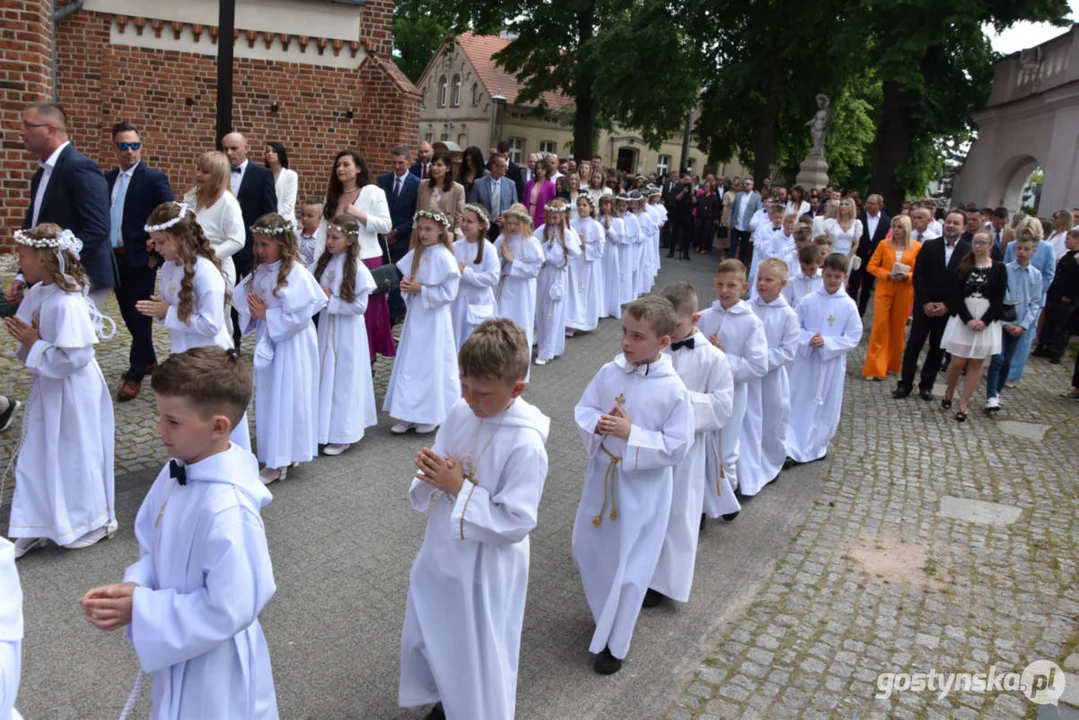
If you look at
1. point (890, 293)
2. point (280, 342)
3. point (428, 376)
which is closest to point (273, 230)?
point (280, 342)

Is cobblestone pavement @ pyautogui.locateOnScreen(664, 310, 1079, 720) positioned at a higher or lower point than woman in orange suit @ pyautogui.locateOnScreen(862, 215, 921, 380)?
lower

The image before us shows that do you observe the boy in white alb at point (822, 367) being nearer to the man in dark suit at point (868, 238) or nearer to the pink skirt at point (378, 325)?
the pink skirt at point (378, 325)

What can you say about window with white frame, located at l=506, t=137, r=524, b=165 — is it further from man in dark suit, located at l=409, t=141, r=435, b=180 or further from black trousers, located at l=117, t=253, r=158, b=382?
black trousers, located at l=117, t=253, r=158, b=382

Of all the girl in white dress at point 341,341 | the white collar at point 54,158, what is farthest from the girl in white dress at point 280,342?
the white collar at point 54,158

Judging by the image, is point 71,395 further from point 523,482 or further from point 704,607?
point 704,607

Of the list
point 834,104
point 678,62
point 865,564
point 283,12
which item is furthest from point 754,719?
point 834,104

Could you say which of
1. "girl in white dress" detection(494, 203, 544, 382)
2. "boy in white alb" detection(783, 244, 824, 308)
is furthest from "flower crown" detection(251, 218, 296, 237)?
"boy in white alb" detection(783, 244, 824, 308)

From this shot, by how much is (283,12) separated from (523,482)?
1489 cm

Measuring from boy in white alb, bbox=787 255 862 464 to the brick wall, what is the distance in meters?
9.98

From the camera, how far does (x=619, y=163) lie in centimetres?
5516

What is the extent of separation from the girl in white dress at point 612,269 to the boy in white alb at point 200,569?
1169cm

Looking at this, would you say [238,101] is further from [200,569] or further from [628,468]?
[200,569]

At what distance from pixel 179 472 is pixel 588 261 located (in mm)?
10545

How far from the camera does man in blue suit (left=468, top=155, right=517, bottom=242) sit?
477 inches
